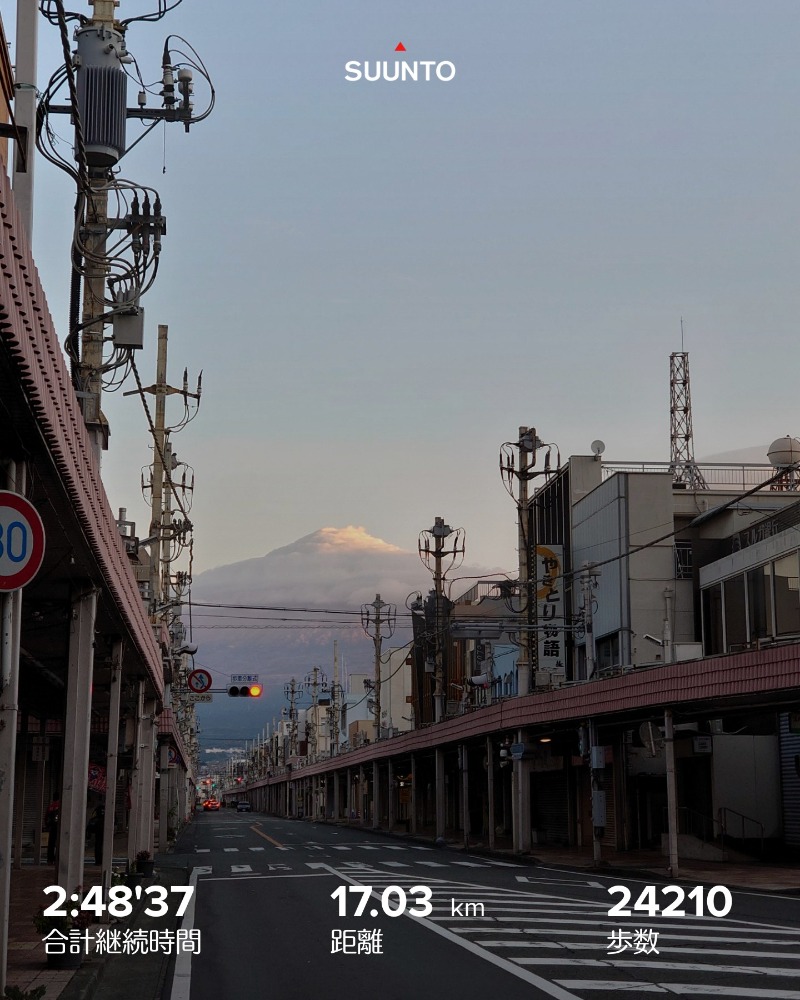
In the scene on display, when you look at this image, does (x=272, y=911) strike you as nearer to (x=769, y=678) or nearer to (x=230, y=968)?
(x=230, y=968)

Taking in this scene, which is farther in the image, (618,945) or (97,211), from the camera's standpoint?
(97,211)

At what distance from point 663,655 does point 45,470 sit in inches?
1380

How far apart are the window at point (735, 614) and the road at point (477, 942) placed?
51.8 feet

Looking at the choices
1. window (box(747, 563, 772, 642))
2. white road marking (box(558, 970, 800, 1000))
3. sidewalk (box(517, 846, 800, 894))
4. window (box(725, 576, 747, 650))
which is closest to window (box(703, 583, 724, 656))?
window (box(725, 576, 747, 650))

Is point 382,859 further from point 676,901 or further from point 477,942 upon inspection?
point 477,942

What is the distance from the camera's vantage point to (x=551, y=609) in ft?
173

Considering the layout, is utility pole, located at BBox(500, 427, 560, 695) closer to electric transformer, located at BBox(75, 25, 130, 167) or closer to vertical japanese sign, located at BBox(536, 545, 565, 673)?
vertical japanese sign, located at BBox(536, 545, 565, 673)

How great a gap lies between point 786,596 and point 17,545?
3202 cm

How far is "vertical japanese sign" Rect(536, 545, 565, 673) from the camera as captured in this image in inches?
2031

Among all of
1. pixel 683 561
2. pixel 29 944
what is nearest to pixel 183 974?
pixel 29 944

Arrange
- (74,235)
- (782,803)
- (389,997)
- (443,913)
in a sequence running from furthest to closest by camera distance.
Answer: (782,803) < (443,913) < (74,235) < (389,997)

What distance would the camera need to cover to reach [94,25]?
2056cm

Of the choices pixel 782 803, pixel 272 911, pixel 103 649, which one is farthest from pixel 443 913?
pixel 782 803

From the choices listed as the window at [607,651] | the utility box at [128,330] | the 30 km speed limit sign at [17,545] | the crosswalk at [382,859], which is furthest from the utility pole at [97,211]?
the window at [607,651]
